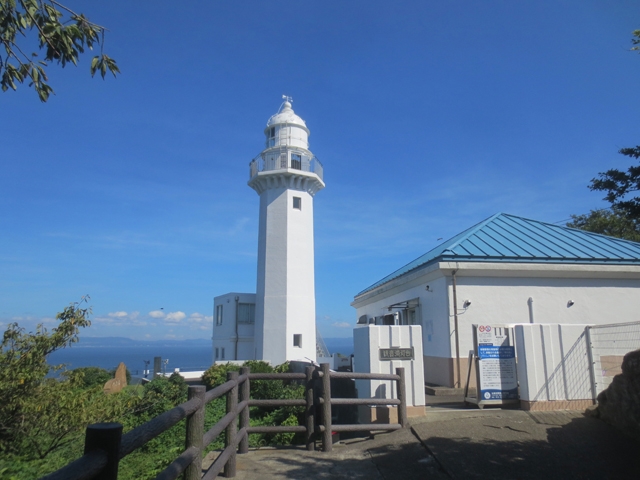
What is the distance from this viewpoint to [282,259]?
2492 cm

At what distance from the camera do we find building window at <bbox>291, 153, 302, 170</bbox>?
27.1m

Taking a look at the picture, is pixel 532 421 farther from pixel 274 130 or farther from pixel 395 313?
pixel 274 130

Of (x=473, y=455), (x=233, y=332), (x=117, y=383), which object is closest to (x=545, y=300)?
(x=473, y=455)

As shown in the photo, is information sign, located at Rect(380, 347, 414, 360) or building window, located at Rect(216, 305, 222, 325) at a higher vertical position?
building window, located at Rect(216, 305, 222, 325)

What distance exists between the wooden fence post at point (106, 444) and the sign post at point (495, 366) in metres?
8.40

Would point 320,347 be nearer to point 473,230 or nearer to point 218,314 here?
point 218,314

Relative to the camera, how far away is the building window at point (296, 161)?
27141 millimetres

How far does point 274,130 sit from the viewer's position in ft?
93.1

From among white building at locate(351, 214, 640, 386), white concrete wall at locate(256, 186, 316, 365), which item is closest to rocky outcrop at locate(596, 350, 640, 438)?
white building at locate(351, 214, 640, 386)

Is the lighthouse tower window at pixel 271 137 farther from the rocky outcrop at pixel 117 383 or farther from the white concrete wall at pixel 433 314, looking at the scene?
the rocky outcrop at pixel 117 383

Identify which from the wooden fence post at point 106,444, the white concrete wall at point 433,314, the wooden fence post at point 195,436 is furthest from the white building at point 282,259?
the wooden fence post at point 106,444

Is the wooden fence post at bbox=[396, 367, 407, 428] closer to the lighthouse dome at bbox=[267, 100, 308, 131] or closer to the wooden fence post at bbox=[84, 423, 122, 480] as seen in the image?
the wooden fence post at bbox=[84, 423, 122, 480]

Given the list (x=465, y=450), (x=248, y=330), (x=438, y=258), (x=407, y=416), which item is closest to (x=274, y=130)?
(x=248, y=330)

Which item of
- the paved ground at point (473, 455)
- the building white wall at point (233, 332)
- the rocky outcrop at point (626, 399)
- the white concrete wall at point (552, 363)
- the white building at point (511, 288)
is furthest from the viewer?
the building white wall at point (233, 332)
